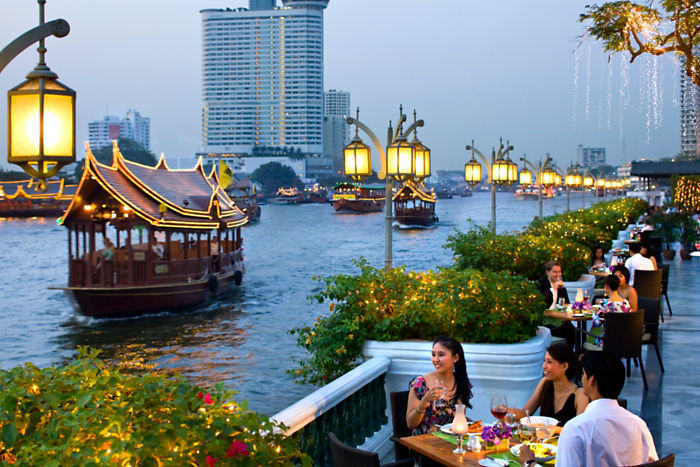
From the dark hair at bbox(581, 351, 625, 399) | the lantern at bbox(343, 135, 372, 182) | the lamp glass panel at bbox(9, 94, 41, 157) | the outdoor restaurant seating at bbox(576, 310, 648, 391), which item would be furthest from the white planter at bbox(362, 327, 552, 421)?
the lantern at bbox(343, 135, 372, 182)

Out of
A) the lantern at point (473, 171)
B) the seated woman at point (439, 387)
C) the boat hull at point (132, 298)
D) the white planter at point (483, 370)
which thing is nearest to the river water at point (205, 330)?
the boat hull at point (132, 298)

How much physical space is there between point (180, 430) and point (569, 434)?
1970 mm

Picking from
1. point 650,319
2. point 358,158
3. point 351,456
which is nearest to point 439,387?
point 351,456

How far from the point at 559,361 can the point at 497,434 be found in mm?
1048

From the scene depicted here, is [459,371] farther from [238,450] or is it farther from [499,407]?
[238,450]

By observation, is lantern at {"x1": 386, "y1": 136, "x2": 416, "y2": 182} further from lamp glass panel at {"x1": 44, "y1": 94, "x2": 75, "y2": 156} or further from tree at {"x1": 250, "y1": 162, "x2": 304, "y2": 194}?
tree at {"x1": 250, "y1": 162, "x2": 304, "y2": 194}

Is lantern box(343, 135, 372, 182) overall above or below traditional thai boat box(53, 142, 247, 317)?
above

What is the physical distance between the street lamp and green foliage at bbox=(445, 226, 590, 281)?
28.8ft

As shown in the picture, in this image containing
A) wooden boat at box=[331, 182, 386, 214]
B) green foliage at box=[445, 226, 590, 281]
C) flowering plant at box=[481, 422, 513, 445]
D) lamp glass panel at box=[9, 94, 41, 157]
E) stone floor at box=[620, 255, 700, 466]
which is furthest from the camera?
wooden boat at box=[331, 182, 386, 214]

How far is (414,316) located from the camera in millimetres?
6531

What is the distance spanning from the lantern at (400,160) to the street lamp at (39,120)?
20.5 ft

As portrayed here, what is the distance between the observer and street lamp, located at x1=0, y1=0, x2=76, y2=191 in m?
4.20

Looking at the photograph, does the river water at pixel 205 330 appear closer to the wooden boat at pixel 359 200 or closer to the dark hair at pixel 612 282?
the dark hair at pixel 612 282

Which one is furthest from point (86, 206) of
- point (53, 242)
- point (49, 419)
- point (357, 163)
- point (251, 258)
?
point (53, 242)
